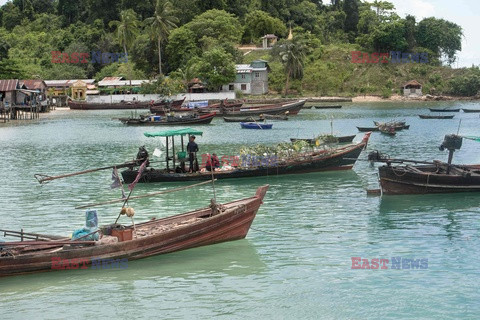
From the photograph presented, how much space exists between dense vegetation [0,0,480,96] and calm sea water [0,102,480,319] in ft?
194

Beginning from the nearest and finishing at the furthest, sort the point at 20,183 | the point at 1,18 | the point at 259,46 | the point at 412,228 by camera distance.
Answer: the point at 412,228, the point at 20,183, the point at 259,46, the point at 1,18

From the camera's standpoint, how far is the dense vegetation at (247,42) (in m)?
91.6

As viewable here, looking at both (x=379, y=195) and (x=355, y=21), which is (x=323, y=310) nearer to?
(x=379, y=195)

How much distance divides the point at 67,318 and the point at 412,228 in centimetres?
1175

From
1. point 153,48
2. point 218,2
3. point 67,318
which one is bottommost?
point 67,318

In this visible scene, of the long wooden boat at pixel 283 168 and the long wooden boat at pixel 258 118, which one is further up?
the long wooden boat at pixel 258 118

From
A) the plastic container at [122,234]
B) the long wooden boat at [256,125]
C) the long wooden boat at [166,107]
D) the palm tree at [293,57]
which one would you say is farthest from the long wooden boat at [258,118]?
the plastic container at [122,234]

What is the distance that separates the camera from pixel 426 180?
24656 mm

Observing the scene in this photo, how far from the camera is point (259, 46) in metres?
107

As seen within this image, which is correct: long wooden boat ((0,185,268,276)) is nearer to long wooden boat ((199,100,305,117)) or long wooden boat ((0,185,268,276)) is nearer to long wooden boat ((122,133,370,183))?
long wooden boat ((122,133,370,183))

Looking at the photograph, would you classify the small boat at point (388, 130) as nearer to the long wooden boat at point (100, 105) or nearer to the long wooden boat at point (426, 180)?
the long wooden boat at point (426, 180)

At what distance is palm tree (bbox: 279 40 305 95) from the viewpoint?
89.4 meters

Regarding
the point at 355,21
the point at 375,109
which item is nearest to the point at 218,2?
the point at 355,21

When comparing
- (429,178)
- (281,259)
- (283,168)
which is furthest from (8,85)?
(281,259)
